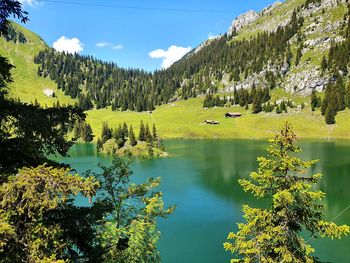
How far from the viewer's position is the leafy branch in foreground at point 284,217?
601 inches

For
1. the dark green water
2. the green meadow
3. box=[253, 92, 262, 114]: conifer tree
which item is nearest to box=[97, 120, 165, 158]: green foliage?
the dark green water

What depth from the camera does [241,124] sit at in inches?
6127

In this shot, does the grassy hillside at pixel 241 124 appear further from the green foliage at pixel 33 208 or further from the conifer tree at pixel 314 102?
the green foliage at pixel 33 208

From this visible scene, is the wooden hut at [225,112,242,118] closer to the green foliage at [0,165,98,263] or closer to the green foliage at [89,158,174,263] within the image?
the green foliage at [89,158,174,263]

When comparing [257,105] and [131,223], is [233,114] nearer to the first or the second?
[257,105]

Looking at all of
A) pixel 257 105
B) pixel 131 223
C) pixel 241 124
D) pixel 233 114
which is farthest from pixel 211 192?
pixel 257 105

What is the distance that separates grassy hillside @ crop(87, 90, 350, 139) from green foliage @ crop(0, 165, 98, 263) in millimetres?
122309

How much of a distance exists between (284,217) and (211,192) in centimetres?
4235

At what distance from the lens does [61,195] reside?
720cm

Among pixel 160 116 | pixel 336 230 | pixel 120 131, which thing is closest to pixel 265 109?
pixel 160 116

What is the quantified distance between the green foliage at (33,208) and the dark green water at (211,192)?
2734 cm

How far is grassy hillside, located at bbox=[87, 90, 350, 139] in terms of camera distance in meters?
140

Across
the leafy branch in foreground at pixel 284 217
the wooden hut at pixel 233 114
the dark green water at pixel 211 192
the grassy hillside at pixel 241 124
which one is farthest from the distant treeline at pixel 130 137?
the leafy branch in foreground at pixel 284 217

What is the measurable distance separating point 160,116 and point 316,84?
86.0 m
